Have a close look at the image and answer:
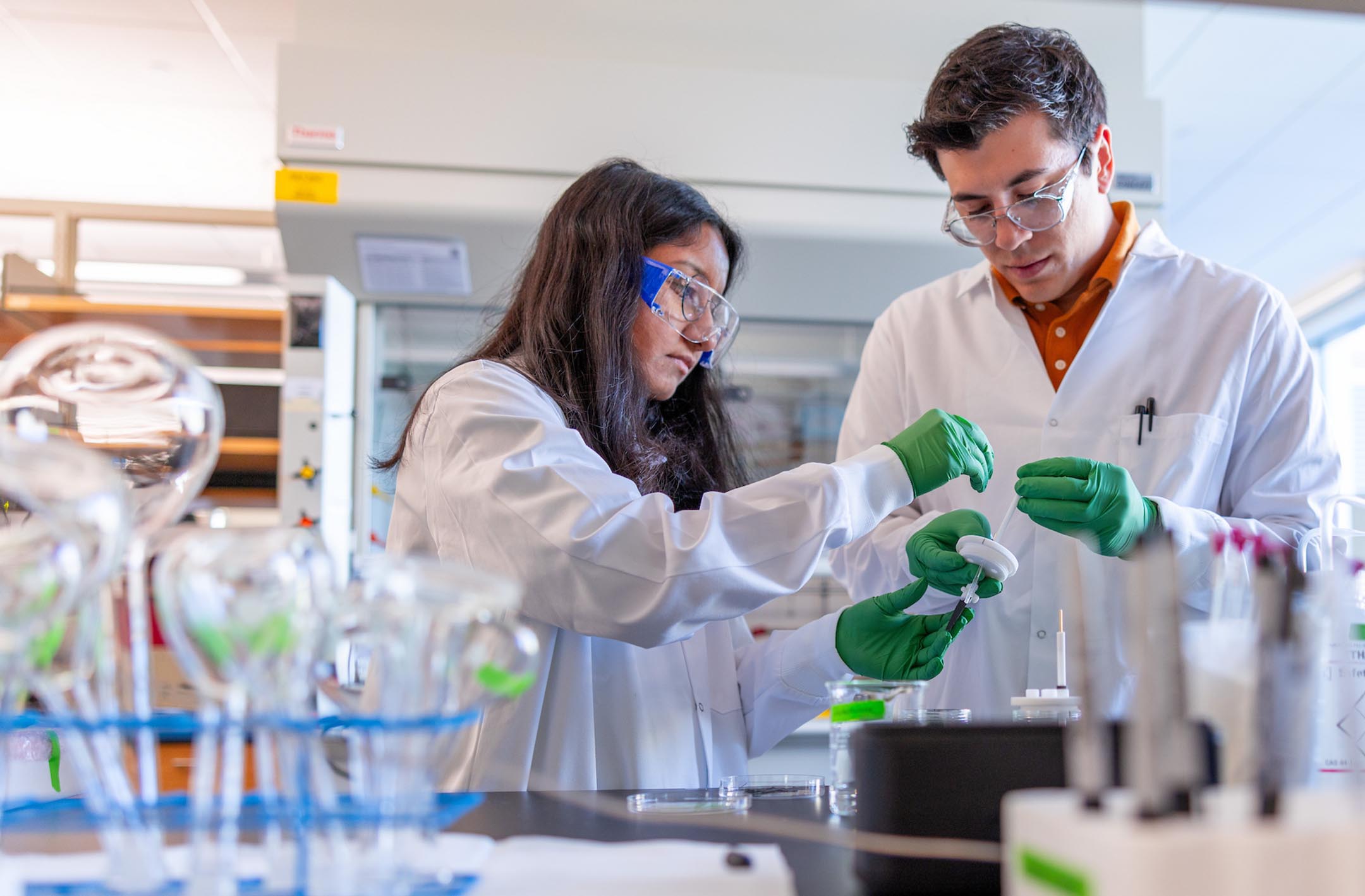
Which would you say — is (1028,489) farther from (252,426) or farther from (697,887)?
(252,426)

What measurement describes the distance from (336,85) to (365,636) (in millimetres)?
2482

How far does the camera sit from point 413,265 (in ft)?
9.62

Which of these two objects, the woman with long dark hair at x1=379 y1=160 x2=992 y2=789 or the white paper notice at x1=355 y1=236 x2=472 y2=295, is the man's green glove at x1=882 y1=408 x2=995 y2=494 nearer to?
the woman with long dark hair at x1=379 y1=160 x2=992 y2=789

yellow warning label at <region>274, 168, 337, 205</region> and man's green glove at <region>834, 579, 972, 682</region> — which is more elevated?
yellow warning label at <region>274, 168, 337, 205</region>

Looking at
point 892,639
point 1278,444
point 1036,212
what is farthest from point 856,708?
point 1278,444

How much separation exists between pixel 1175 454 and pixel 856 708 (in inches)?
35.9

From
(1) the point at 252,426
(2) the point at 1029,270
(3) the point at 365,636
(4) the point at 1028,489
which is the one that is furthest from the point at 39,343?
(1) the point at 252,426

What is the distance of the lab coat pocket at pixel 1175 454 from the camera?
1.71m

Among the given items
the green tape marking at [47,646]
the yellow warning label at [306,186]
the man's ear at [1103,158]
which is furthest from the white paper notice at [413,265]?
the green tape marking at [47,646]

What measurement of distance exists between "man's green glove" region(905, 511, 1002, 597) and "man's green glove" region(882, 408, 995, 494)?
0.13 m

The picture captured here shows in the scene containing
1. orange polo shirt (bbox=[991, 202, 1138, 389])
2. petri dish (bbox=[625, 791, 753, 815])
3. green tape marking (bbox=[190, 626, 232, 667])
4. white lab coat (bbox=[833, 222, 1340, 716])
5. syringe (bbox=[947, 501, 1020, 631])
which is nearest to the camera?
green tape marking (bbox=[190, 626, 232, 667])

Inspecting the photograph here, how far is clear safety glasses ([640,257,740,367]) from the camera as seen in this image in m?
1.56

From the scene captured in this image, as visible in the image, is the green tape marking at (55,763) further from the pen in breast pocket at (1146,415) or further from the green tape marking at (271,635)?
the pen in breast pocket at (1146,415)

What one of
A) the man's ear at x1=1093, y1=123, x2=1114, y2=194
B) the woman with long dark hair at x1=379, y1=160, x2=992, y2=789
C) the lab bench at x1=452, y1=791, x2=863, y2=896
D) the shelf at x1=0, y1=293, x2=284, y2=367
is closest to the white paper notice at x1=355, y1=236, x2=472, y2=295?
the shelf at x1=0, y1=293, x2=284, y2=367
